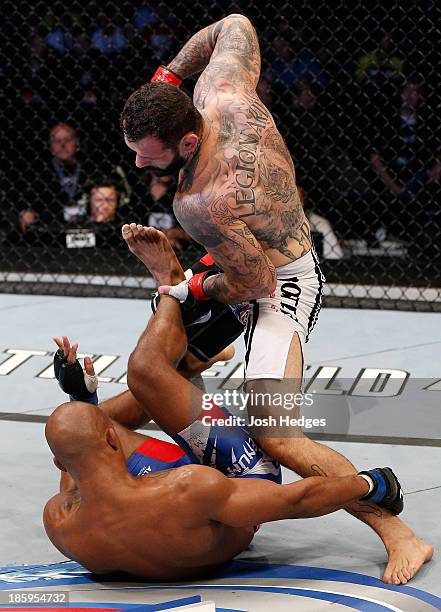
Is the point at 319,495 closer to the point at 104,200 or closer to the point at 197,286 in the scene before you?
the point at 197,286

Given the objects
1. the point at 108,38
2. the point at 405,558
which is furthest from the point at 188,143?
the point at 108,38

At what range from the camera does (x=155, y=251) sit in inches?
105

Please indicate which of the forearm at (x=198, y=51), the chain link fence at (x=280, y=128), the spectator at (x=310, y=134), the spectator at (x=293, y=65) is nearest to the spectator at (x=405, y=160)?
the chain link fence at (x=280, y=128)

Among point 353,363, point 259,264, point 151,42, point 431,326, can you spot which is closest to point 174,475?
point 259,264

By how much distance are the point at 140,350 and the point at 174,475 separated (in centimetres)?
39

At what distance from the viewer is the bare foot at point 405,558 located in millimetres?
2258

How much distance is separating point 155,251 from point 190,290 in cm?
19

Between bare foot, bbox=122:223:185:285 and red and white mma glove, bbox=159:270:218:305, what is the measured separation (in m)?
0.10

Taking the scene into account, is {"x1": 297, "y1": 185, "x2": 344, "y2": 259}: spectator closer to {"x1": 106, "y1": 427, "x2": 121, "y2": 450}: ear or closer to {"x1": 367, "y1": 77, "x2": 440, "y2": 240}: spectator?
{"x1": 367, "y1": 77, "x2": 440, "y2": 240}: spectator

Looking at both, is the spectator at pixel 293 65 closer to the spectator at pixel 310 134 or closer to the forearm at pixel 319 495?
the spectator at pixel 310 134

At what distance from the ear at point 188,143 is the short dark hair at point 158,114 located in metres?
0.02

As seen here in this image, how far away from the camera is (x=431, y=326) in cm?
429

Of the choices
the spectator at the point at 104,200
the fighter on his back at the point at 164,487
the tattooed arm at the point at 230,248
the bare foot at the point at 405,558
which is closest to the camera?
the fighter on his back at the point at 164,487

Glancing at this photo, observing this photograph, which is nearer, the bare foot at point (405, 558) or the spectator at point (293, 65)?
the bare foot at point (405, 558)
